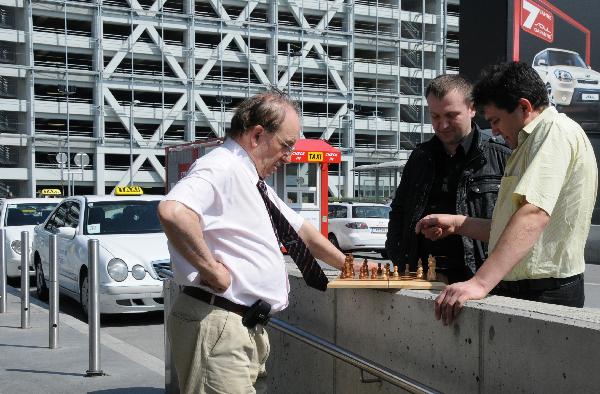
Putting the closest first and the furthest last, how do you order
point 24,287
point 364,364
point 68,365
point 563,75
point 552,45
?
point 364,364
point 68,365
point 24,287
point 563,75
point 552,45

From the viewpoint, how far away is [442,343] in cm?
326

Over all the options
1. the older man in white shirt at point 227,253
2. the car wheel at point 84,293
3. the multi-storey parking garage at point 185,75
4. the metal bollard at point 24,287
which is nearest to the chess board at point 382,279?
the older man in white shirt at point 227,253

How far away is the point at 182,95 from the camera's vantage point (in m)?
64.2

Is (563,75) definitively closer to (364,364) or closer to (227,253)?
(364,364)

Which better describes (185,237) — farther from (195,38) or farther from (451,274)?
(195,38)

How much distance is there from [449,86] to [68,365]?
432 centimetres

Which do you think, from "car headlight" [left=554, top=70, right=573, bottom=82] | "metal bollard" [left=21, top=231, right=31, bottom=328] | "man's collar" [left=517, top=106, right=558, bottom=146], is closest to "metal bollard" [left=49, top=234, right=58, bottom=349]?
"metal bollard" [left=21, top=231, right=31, bottom=328]

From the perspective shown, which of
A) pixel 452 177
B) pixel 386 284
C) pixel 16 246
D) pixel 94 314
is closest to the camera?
pixel 386 284

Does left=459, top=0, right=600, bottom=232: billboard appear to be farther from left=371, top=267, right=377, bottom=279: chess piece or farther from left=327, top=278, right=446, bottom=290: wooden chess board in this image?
left=327, top=278, right=446, bottom=290: wooden chess board

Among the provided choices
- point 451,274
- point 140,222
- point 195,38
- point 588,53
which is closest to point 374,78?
point 195,38

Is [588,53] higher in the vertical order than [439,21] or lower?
lower

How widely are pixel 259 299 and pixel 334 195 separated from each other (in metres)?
65.2

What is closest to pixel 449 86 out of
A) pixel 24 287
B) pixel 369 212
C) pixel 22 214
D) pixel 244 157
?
pixel 244 157

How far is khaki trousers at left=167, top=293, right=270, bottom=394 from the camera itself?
3119 millimetres
